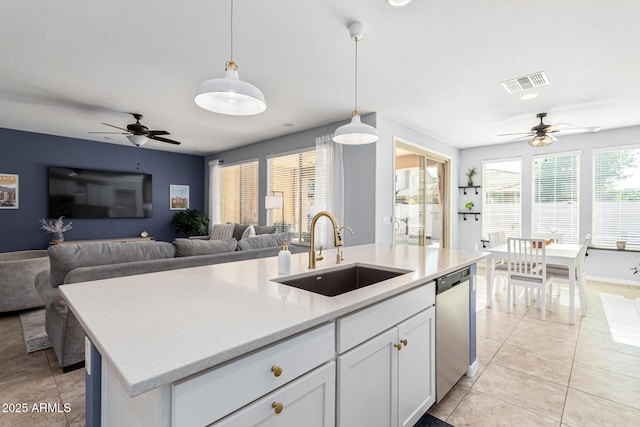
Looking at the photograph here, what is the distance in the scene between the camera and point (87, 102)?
157 inches

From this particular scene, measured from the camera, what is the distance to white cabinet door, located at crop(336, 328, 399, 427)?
119cm

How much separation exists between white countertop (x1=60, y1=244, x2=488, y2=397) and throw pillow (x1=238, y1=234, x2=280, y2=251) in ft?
5.32

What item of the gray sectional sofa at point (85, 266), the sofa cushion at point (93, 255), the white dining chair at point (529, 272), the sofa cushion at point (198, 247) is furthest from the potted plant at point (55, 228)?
the white dining chair at point (529, 272)

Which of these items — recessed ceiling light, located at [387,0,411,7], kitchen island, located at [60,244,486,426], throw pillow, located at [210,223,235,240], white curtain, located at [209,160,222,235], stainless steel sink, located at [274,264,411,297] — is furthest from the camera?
white curtain, located at [209,160,222,235]

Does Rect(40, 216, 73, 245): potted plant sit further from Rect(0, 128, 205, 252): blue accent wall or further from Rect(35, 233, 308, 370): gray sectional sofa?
Rect(35, 233, 308, 370): gray sectional sofa

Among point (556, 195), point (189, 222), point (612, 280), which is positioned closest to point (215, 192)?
point (189, 222)

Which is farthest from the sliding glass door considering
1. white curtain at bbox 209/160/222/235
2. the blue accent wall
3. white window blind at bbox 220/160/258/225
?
the blue accent wall

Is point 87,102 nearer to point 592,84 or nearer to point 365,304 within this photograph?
point 365,304

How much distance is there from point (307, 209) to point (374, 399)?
422 centimetres

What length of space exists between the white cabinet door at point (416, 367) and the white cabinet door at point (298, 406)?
53 cm

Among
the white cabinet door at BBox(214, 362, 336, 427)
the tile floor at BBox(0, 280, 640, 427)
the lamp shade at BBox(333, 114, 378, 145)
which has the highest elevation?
the lamp shade at BBox(333, 114, 378, 145)

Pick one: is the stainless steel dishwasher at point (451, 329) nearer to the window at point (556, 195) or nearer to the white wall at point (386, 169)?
the white wall at point (386, 169)

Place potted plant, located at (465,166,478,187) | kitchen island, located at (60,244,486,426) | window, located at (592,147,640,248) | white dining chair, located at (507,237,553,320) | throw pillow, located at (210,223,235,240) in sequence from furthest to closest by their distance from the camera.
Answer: potted plant, located at (465,166,478,187), throw pillow, located at (210,223,235,240), window, located at (592,147,640,248), white dining chair, located at (507,237,553,320), kitchen island, located at (60,244,486,426)

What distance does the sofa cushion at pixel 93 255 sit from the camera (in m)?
2.40
